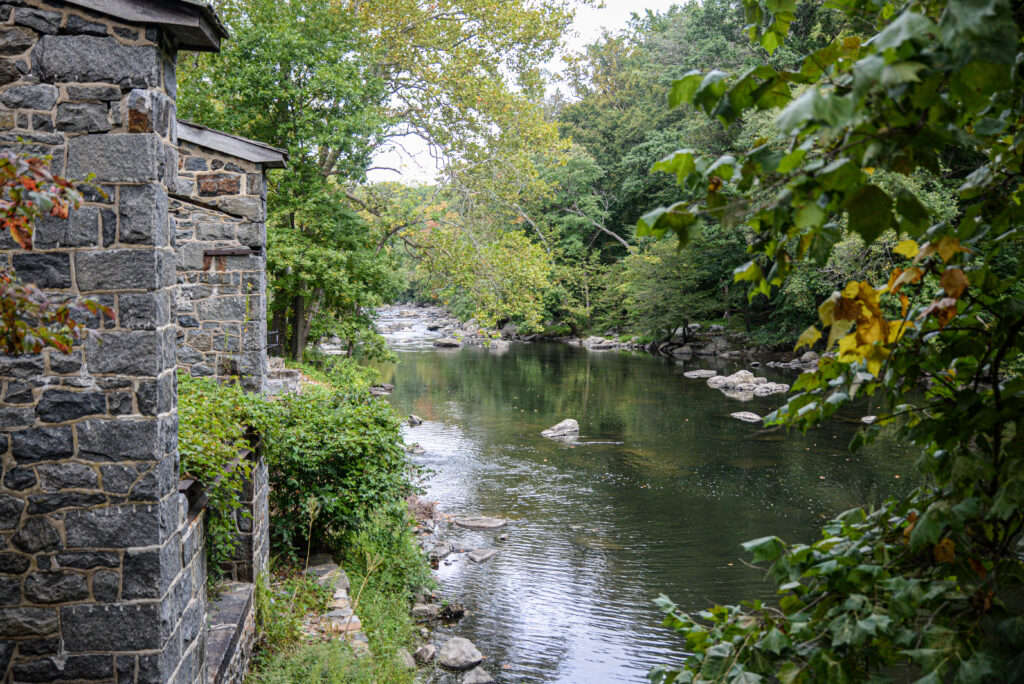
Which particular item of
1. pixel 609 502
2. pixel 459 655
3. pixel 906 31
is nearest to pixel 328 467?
pixel 459 655

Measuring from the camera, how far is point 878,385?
2.15 m

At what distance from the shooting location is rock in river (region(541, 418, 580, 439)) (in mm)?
16797

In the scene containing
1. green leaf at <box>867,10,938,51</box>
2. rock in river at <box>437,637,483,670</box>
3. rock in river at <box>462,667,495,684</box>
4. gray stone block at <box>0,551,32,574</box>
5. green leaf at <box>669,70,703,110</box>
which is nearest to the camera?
green leaf at <box>867,10,938,51</box>

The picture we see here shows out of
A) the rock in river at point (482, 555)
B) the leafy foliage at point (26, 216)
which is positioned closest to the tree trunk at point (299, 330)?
the rock in river at point (482, 555)

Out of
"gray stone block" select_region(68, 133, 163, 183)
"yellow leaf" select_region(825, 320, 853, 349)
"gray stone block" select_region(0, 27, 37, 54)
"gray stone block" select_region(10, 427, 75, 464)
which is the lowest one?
"gray stone block" select_region(10, 427, 75, 464)

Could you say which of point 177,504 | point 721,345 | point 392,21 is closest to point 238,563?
point 177,504

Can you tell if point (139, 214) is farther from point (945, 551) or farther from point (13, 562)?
point (945, 551)

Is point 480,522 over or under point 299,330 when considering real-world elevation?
under

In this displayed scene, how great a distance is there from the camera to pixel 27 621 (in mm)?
3715

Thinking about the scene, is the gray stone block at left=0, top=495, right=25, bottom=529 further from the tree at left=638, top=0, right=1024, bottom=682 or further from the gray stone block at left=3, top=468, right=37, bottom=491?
the tree at left=638, top=0, right=1024, bottom=682

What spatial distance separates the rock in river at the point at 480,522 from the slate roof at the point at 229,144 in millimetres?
5902

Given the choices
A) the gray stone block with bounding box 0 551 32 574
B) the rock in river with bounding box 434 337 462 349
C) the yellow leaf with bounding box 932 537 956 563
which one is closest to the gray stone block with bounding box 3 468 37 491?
the gray stone block with bounding box 0 551 32 574

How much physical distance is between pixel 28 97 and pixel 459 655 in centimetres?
566

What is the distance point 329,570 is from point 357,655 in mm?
1728
